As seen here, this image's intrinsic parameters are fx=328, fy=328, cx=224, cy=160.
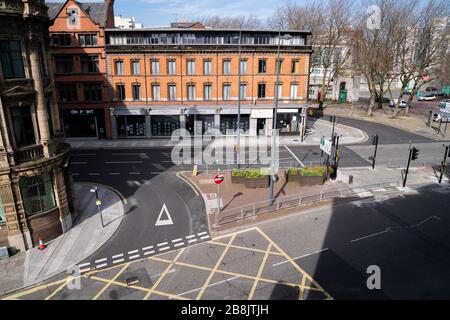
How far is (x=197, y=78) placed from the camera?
132ft

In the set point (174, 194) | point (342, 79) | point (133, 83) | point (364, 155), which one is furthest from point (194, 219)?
point (342, 79)

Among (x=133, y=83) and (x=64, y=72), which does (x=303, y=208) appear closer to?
(x=133, y=83)

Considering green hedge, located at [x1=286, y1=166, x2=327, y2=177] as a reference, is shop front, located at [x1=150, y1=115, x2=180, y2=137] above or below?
above

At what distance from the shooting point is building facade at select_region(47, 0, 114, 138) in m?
37.4

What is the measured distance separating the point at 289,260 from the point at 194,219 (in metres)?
7.04

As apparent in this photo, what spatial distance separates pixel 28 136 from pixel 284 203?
1615 cm

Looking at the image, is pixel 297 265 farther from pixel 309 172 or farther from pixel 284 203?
pixel 309 172

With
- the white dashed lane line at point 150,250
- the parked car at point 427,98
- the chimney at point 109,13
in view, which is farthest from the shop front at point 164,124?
the parked car at point 427,98

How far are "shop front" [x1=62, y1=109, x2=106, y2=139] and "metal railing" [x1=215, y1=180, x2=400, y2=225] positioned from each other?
25.9 m

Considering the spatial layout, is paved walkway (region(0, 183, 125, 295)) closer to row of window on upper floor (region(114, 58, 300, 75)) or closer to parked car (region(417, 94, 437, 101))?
row of window on upper floor (region(114, 58, 300, 75))

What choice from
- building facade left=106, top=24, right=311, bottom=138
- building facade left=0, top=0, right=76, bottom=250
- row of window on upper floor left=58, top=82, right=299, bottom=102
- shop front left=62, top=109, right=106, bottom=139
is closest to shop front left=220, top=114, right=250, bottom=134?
building facade left=106, top=24, right=311, bottom=138

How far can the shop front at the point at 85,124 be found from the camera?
1597 inches
